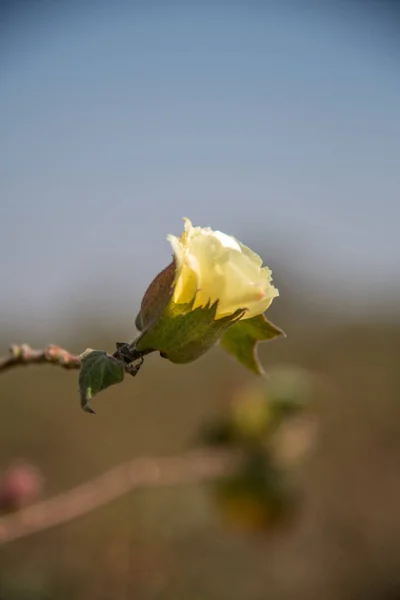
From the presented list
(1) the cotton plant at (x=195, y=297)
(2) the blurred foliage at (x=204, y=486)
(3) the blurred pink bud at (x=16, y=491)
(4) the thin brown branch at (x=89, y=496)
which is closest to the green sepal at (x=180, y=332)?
(1) the cotton plant at (x=195, y=297)

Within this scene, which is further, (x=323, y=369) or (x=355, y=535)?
(x=323, y=369)

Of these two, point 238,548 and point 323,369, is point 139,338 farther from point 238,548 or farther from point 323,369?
point 323,369

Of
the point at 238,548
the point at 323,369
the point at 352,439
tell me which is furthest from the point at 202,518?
the point at 323,369

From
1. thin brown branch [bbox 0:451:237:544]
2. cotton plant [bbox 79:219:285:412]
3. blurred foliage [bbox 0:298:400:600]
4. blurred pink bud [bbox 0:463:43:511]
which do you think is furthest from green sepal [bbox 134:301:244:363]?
blurred foliage [bbox 0:298:400:600]

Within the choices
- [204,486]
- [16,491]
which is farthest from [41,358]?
[204,486]

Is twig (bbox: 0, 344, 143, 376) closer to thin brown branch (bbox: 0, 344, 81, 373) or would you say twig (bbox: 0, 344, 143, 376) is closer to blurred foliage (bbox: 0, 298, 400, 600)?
thin brown branch (bbox: 0, 344, 81, 373)

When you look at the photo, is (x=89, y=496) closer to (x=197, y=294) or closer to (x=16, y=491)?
(x=16, y=491)
